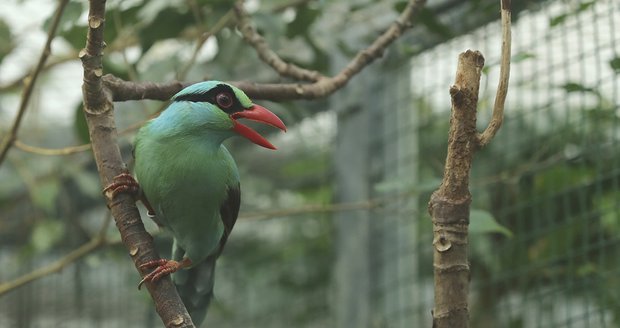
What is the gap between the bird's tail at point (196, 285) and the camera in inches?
89.5

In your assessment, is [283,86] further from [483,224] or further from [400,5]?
[400,5]

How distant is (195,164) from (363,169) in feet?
4.45

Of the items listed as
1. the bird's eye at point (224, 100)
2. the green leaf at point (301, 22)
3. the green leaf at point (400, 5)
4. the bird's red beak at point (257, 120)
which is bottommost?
the bird's red beak at point (257, 120)

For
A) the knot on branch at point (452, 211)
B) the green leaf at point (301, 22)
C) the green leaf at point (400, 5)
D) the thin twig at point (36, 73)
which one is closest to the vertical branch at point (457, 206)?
the knot on branch at point (452, 211)

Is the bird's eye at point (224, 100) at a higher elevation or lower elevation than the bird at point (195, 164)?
higher

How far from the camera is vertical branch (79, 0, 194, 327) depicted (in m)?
1.56

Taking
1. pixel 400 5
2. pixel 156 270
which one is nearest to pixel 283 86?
pixel 156 270

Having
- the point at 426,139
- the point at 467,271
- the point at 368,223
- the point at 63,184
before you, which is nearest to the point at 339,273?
the point at 368,223

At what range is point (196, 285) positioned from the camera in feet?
7.53

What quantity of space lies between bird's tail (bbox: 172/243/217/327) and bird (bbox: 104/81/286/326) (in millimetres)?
117

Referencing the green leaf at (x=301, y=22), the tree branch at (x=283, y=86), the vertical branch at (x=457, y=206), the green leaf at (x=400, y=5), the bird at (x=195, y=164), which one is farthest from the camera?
the green leaf at (x=301, y=22)

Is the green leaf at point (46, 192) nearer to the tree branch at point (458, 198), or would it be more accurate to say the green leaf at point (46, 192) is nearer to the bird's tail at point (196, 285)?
the bird's tail at point (196, 285)

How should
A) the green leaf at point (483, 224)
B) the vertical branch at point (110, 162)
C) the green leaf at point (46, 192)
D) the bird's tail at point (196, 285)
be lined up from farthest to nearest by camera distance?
the green leaf at point (46, 192)
the bird's tail at point (196, 285)
the green leaf at point (483, 224)
the vertical branch at point (110, 162)

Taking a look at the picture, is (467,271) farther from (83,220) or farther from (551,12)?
(83,220)
